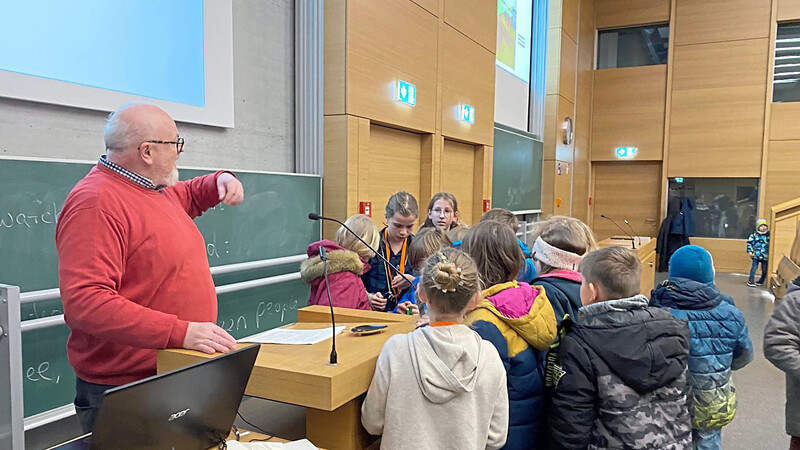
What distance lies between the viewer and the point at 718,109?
31.1 ft

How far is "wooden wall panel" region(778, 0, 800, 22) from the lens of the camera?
28.8 feet

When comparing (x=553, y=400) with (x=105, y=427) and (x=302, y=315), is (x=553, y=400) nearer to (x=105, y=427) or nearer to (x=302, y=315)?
(x=302, y=315)

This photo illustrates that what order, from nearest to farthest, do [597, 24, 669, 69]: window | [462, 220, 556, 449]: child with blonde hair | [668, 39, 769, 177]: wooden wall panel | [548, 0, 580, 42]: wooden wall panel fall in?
[462, 220, 556, 449]: child with blonde hair
[548, 0, 580, 42]: wooden wall panel
[668, 39, 769, 177]: wooden wall panel
[597, 24, 669, 69]: window

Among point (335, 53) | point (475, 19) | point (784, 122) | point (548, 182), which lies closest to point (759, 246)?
point (784, 122)

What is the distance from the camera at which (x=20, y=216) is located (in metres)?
2.20

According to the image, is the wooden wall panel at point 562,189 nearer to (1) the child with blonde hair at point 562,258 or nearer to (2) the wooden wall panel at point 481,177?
(2) the wooden wall panel at point 481,177

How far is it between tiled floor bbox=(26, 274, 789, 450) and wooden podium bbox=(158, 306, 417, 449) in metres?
0.28

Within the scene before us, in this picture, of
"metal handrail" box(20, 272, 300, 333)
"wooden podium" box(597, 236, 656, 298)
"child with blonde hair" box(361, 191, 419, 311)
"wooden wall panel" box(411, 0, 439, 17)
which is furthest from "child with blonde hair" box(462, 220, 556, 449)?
"wooden podium" box(597, 236, 656, 298)

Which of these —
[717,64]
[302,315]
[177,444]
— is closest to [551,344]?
[302,315]

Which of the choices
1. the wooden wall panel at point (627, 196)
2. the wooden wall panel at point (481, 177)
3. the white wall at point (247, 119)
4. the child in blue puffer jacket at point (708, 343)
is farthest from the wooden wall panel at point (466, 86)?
the wooden wall panel at point (627, 196)

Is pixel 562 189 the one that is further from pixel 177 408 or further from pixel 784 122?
pixel 177 408

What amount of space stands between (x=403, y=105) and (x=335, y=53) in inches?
35.2

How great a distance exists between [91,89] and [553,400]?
7.86 ft

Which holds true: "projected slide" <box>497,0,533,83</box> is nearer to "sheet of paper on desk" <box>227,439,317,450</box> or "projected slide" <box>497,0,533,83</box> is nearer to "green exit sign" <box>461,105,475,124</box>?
"green exit sign" <box>461,105,475,124</box>
